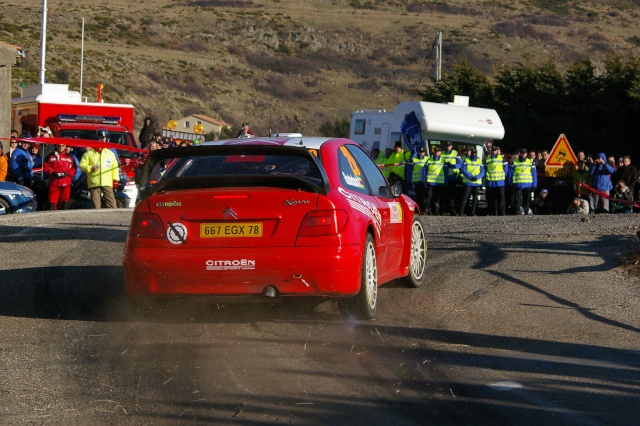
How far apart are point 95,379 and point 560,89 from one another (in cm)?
3687

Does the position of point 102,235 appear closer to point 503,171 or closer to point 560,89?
point 503,171

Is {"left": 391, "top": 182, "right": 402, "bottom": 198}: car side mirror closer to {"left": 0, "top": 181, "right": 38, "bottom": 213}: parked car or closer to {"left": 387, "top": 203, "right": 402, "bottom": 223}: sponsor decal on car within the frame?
{"left": 387, "top": 203, "right": 402, "bottom": 223}: sponsor decal on car

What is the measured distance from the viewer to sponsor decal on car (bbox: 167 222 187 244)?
846 cm

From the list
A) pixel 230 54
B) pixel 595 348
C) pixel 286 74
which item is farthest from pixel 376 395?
pixel 230 54

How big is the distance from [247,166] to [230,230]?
0.73 metres

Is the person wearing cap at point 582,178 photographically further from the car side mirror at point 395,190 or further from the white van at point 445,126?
the car side mirror at point 395,190

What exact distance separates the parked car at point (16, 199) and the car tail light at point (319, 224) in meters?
13.5

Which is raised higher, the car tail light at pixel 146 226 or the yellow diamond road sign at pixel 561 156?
the car tail light at pixel 146 226

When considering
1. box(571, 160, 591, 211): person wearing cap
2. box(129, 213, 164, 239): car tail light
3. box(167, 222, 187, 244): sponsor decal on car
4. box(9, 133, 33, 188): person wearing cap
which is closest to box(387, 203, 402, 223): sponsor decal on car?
box(167, 222, 187, 244): sponsor decal on car

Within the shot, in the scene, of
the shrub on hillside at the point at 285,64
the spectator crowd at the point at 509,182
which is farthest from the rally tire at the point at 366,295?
the shrub on hillside at the point at 285,64

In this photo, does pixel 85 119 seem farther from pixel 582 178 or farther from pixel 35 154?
pixel 582 178

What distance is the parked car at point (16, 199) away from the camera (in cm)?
2056

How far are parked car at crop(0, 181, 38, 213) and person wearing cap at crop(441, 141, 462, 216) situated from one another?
31.0ft

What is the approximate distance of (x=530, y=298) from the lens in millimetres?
10461
